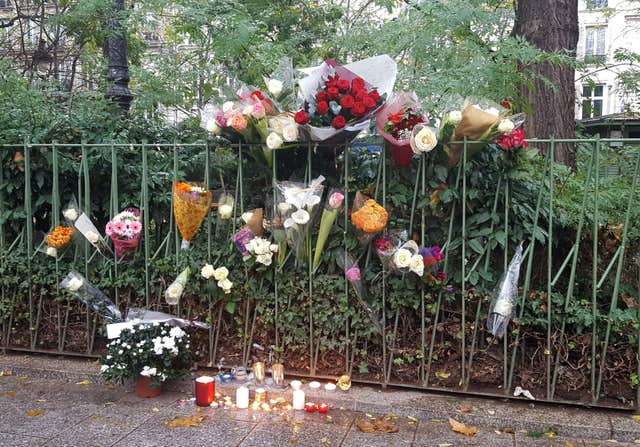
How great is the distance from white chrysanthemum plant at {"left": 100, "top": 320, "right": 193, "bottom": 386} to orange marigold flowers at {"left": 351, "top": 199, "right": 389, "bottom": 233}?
1.54 m

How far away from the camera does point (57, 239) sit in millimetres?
4801

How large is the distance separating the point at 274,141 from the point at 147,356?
5.69 ft

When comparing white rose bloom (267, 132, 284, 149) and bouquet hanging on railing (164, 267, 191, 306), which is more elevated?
white rose bloom (267, 132, 284, 149)

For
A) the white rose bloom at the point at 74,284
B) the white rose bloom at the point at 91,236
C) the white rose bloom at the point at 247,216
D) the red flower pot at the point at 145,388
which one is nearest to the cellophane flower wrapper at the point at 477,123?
the white rose bloom at the point at 247,216

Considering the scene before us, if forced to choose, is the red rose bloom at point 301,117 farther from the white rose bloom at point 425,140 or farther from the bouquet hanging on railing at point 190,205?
the bouquet hanging on railing at point 190,205

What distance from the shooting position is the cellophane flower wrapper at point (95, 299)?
4.72 meters

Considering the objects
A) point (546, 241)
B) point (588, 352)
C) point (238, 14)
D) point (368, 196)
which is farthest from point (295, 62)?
point (588, 352)

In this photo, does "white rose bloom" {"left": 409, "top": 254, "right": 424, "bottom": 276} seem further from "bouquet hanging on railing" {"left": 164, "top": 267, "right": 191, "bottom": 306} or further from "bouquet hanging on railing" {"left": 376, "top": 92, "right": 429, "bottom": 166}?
"bouquet hanging on railing" {"left": 164, "top": 267, "right": 191, "bottom": 306}

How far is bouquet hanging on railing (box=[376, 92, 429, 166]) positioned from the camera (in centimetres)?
411

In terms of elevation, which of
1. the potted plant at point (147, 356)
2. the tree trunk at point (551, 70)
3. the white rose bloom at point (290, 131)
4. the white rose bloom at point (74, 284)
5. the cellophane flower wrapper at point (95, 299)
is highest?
the tree trunk at point (551, 70)

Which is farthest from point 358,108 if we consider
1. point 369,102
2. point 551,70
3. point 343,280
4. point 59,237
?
point 551,70

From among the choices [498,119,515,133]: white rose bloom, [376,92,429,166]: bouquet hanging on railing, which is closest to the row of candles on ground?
[376,92,429,166]: bouquet hanging on railing

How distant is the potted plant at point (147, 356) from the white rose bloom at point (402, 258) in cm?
166

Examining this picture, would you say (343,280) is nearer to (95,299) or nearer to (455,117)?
(455,117)
